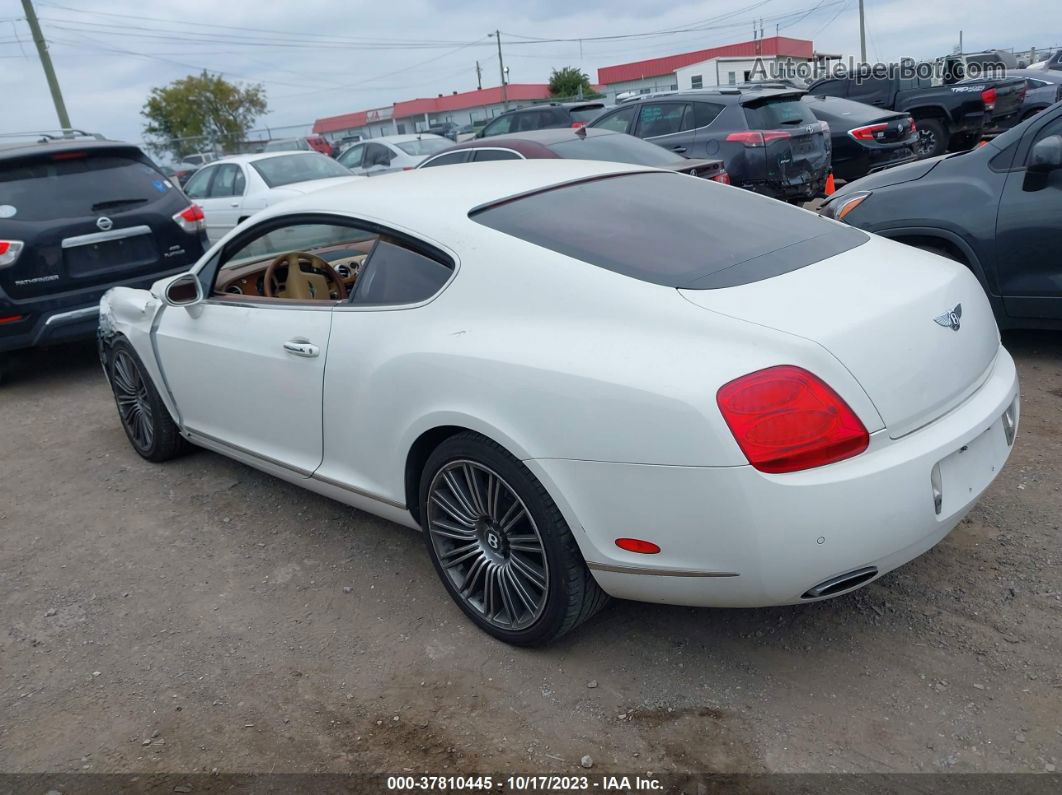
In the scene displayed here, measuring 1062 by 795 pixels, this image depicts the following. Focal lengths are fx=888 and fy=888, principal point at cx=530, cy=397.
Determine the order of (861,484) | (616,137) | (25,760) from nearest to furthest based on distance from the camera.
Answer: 1. (861,484)
2. (25,760)
3. (616,137)

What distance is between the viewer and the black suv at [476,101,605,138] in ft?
49.8

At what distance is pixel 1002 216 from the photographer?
16.4ft

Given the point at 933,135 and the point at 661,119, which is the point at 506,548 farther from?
the point at 933,135

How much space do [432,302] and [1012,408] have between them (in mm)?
1967

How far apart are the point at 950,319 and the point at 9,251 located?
237 inches

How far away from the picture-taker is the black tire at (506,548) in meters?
2.66

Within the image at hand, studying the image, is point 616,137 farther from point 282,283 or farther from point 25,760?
point 25,760

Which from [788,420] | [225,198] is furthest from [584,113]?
[788,420]

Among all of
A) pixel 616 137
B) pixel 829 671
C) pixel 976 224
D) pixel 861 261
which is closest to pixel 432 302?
pixel 861 261

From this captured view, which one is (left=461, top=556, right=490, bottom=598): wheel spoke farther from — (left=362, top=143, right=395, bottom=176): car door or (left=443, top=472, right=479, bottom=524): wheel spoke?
(left=362, top=143, right=395, bottom=176): car door

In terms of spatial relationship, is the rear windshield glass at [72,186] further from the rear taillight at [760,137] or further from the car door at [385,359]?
the rear taillight at [760,137]

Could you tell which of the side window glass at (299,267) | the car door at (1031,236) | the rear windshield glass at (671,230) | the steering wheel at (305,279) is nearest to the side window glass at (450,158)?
the side window glass at (299,267)

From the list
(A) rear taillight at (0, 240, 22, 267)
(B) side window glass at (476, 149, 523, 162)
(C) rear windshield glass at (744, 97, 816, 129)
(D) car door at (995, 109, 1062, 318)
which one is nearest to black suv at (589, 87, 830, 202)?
(C) rear windshield glass at (744, 97, 816, 129)

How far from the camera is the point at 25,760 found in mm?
2701
